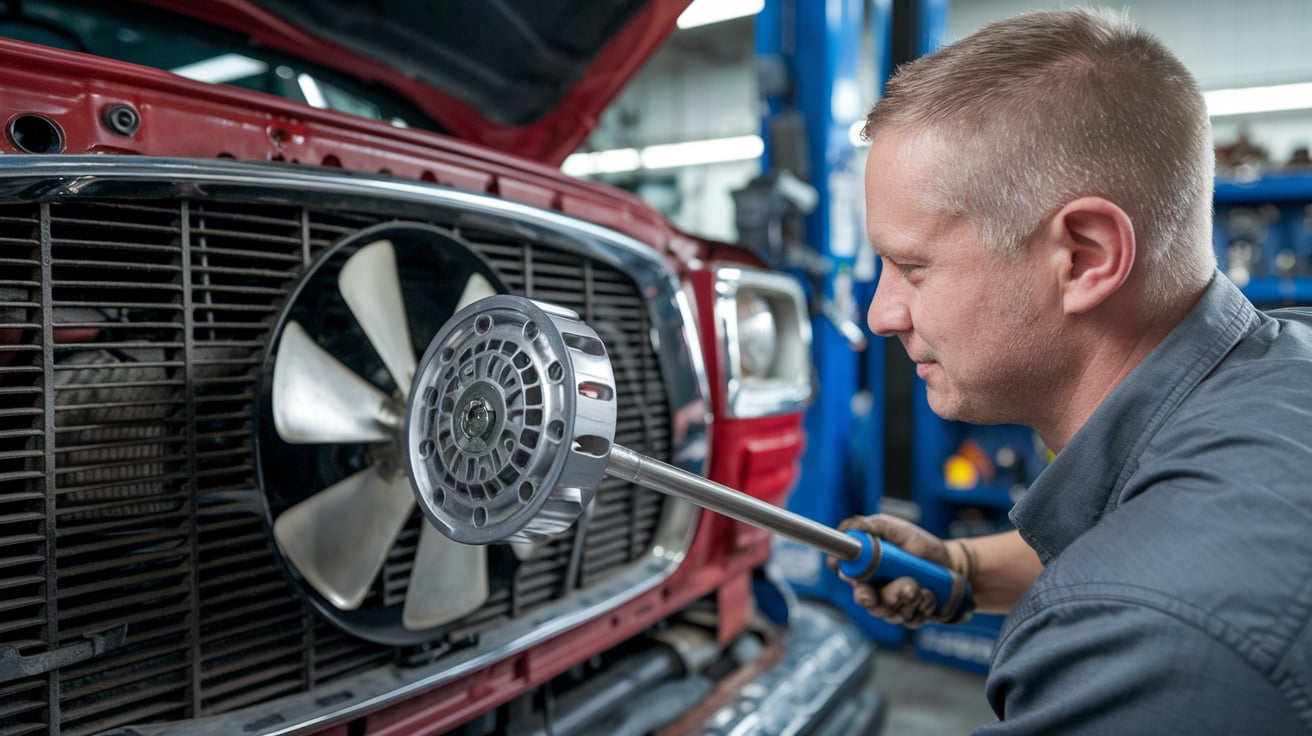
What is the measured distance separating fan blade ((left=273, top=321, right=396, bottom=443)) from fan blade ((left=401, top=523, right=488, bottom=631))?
0.17m

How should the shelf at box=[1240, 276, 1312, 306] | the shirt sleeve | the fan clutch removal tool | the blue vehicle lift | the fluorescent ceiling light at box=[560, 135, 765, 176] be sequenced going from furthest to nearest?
the fluorescent ceiling light at box=[560, 135, 765, 176]
the blue vehicle lift
the shelf at box=[1240, 276, 1312, 306]
the fan clutch removal tool
the shirt sleeve

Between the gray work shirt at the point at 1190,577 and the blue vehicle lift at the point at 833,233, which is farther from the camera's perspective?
the blue vehicle lift at the point at 833,233

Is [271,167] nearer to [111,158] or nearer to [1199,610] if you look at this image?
[111,158]

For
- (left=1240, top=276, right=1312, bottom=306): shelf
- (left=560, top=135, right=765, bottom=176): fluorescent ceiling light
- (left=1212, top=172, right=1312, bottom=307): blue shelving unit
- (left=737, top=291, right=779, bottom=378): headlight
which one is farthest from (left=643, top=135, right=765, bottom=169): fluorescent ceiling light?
(left=737, top=291, right=779, bottom=378): headlight

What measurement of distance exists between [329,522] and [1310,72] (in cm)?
1076

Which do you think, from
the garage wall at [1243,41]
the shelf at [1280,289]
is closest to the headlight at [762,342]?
the shelf at [1280,289]

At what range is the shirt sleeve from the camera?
65 centimetres

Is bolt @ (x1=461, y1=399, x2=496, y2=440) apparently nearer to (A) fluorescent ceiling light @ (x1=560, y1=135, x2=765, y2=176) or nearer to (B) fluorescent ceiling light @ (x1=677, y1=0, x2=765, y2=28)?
(B) fluorescent ceiling light @ (x1=677, y1=0, x2=765, y2=28)

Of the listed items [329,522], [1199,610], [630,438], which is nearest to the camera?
[1199,610]

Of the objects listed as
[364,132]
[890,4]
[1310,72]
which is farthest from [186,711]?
[1310,72]

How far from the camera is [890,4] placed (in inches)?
134

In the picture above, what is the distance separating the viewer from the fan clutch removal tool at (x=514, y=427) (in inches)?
31.5

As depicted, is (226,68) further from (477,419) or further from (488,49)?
(477,419)

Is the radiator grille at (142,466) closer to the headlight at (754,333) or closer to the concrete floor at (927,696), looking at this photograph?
the headlight at (754,333)
